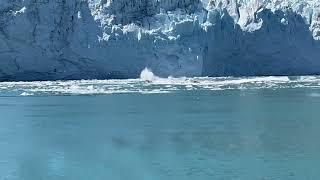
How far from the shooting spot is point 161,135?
738 centimetres

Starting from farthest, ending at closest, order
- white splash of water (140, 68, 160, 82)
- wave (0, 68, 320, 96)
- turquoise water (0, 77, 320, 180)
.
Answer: white splash of water (140, 68, 160, 82) < wave (0, 68, 320, 96) < turquoise water (0, 77, 320, 180)

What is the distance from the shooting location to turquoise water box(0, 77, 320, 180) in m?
5.24

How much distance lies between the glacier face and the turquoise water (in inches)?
178

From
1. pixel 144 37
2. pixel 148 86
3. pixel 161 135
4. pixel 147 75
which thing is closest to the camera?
pixel 161 135

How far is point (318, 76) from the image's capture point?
1953 centimetres

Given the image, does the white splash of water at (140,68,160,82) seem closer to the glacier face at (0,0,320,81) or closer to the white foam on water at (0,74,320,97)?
the white foam on water at (0,74,320,97)

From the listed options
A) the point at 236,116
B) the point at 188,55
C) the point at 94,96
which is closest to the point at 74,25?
the point at 188,55

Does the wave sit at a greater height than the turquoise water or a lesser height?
greater

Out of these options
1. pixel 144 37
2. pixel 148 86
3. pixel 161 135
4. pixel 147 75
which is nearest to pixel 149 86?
pixel 148 86

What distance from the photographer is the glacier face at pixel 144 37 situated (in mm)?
18562

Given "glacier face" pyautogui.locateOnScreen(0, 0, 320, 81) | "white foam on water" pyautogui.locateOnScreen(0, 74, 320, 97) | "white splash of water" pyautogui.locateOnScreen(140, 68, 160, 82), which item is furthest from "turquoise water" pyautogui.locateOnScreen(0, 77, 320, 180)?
"glacier face" pyautogui.locateOnScreen(0, 0, 320, 81)

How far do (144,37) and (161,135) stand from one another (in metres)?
11.4

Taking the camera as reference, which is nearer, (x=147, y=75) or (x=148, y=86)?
(x=148, y=86)

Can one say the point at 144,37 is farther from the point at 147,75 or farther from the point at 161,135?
the point at 161,135
